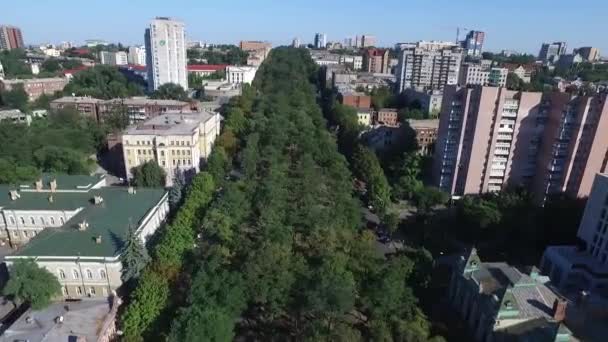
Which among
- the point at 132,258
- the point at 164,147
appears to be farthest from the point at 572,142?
the point at 164,147

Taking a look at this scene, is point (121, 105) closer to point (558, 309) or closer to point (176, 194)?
point (176, 194)

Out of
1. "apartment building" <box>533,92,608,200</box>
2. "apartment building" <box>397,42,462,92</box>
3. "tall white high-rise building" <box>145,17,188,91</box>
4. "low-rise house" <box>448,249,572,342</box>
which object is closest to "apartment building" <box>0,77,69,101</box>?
"tall white high-rise building" <box>145,17,188,91</box>

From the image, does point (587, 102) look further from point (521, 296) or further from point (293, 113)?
point (293, 113)

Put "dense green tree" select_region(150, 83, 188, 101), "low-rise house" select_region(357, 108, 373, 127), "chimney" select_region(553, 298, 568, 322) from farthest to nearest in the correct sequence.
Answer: "dense green tree" select_region(150, 83, 188, 101) → "low-rise house" select_region(357, 108, 373, 127) → "chimney" select_region(553, 298, 568, 322)

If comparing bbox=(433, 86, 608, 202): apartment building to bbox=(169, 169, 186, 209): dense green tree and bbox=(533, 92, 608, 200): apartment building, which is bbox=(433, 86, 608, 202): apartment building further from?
bbox=(169, 169, 186, 209): dense green tree

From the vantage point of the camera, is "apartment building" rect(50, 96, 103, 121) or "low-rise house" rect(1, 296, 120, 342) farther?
"apartment building" rect(50, 96, 103, 121)

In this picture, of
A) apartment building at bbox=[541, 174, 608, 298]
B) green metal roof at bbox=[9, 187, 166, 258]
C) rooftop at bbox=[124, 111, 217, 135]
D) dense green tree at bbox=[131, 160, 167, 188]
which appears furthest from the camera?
rooftop at bbox=[124, 111, 217, 135]

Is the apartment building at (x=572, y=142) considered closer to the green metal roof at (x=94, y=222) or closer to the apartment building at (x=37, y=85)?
the green metal roof at (x=94, y=222)

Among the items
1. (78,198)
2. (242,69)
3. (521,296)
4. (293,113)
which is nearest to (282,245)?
(521,296)
